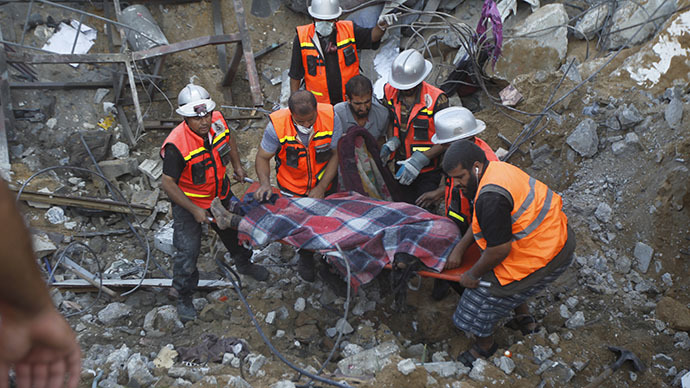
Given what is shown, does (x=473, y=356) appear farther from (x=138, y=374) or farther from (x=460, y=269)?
(x=138, y=374)

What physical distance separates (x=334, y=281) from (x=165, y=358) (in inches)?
55.3

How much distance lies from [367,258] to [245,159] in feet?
10.5

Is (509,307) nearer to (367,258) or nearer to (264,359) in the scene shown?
(367,258)

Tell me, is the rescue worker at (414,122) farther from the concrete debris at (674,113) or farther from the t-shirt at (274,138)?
the concrete debris at (674,113)

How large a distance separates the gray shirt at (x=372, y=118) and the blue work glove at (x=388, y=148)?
145 millimetres

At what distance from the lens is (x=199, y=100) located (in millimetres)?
3693

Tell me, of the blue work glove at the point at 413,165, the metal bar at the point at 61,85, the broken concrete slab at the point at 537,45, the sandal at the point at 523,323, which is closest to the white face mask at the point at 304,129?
the blue work glove at the point at 413,165

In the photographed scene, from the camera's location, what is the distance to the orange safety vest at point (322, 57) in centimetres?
468

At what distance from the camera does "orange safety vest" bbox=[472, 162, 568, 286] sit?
2.76 meters

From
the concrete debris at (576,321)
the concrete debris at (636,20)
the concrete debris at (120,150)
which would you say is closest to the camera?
the concrete debris at (576,321)

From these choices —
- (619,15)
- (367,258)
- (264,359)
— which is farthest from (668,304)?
(619,15)

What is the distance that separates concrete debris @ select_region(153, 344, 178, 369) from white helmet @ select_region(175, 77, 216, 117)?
165 centimetres

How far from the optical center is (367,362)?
3.16 meters

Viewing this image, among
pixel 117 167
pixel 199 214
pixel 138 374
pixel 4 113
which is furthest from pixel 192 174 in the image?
pixel 4 113
